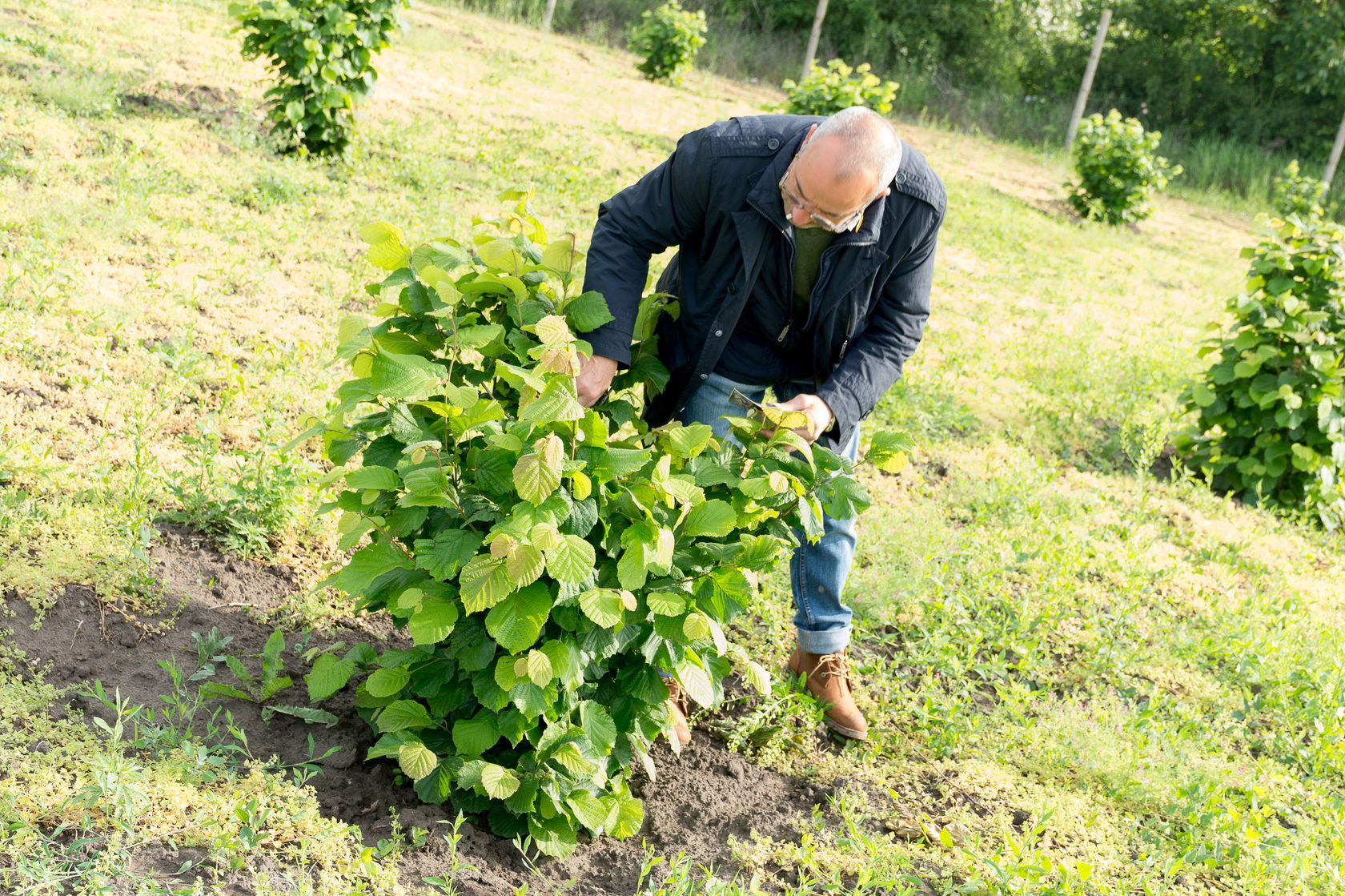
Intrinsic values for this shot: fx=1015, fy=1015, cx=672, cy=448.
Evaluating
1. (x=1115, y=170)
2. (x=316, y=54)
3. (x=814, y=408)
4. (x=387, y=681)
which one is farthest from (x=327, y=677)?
(x=1115, y=170)

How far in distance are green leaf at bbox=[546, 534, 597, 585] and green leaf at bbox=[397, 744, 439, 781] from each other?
573 mm

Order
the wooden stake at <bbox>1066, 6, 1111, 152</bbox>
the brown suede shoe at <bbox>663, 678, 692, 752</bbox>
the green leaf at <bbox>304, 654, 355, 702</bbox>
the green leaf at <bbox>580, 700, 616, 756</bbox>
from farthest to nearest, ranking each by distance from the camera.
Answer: the wooden stake at <bbox>1066, 6, 1111, 152</bbox>
the brown suede shoe at <bbox>663, 678, 692, 752</bbox>
the green leaf at <bbox>304, 654, 355, 702</bbox>
the green leaf at <bbox>580, 700, 616, 756</bbox>

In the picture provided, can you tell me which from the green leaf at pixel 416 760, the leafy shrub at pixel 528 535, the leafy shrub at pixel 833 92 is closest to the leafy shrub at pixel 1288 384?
the leafy shrub at pixel 528 535

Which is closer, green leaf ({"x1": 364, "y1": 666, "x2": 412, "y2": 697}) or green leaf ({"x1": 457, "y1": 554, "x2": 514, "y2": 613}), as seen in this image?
green leaf ({"x1": 457, "y1": 554, "x2": 514, "y2": 613})

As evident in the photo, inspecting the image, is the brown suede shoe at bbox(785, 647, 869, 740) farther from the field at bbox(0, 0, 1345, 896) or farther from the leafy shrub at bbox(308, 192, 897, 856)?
the leafy shrub at bbox(308, 192, 897, 856)

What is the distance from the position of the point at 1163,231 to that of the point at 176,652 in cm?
1242

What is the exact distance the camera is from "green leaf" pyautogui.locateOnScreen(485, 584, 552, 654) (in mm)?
2008

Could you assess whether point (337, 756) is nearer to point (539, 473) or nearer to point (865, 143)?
point (539, 473)

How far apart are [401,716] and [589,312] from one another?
3.28ft

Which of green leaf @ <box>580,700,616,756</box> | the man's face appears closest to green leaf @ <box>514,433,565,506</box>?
green leaf @ <box>580,700,616,756</box>

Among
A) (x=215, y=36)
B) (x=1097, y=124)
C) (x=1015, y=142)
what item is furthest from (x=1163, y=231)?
(x=215, y=36)

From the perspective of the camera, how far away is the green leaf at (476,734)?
2.22m

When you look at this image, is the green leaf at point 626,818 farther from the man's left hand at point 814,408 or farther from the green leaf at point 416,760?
the man's left hand at point 814,408

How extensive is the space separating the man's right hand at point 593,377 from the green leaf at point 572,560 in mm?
510
